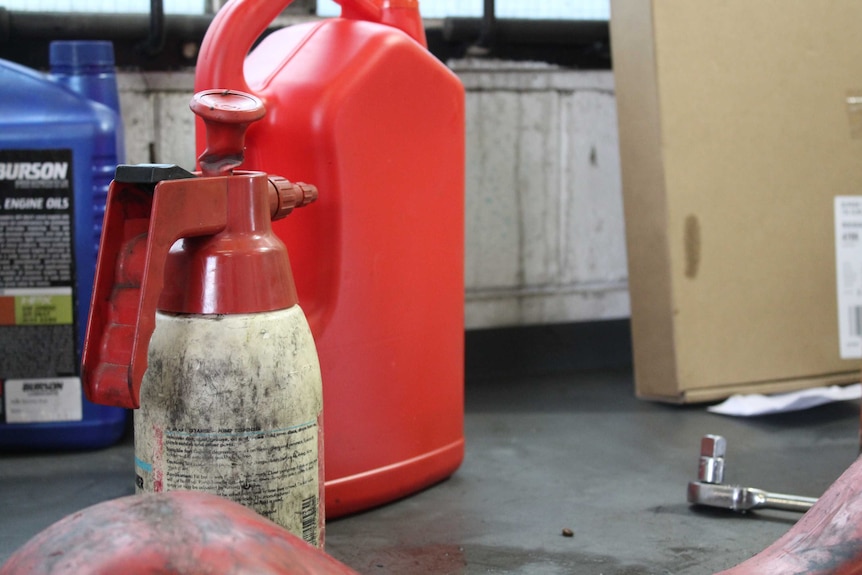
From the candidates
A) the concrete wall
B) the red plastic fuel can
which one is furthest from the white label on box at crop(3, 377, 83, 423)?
the concrete wall

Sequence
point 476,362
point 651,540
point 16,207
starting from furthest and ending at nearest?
point 476,362 < point 16,207 < point 651,540

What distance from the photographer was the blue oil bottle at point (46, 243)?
865 mm

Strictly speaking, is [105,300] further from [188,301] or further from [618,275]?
[618,275]

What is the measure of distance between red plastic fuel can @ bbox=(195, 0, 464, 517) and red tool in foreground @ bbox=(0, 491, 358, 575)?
Answer: 316 mm

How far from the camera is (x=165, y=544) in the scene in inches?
13.4

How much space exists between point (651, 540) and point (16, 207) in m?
0.63

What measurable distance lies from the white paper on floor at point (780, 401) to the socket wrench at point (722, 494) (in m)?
0.28

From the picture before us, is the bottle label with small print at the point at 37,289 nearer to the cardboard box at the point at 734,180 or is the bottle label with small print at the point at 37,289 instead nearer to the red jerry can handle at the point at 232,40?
the red jerry can handle at the point at 232,40

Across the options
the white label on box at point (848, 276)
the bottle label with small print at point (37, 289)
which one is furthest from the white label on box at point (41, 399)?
the white label on box at point (848, 276)

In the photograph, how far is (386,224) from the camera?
2.37ft

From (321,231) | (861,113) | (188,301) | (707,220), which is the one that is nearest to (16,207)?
(321,231)

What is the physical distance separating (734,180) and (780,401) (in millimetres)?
247

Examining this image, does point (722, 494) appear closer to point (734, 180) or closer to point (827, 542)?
point (827, 542)

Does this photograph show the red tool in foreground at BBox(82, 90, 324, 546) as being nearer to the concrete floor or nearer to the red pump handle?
the red pump handle
